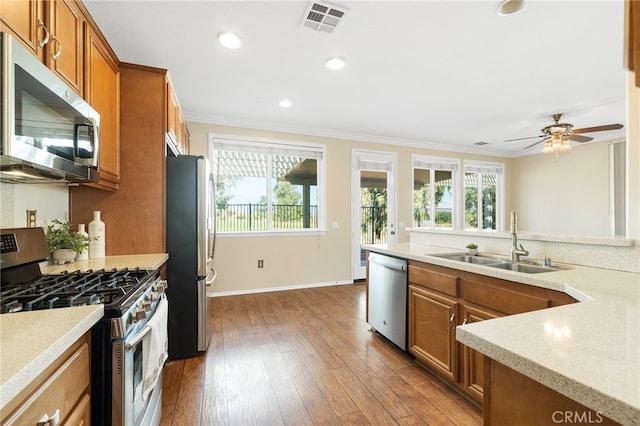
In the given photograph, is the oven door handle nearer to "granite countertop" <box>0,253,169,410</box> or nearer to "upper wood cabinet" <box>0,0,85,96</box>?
"granite countertop" <box>0,253,169,410</box>

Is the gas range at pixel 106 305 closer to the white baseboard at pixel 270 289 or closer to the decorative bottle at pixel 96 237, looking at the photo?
the decorative bottle at pixel 96 237

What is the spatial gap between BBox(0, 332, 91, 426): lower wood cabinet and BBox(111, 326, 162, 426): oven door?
8cm

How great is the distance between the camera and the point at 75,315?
0.95 m

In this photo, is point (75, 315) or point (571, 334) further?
point (75, 315)

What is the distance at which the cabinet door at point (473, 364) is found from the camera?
67.9 inches

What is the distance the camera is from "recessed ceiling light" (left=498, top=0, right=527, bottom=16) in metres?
1.84

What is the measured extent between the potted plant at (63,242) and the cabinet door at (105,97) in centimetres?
37

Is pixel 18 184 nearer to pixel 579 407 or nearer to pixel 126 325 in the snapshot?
pixel 126 325

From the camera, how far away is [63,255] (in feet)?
6.18

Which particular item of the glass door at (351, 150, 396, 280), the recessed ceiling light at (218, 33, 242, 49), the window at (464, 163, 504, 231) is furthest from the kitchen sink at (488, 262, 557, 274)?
the window at (464, 163, 504, 231)

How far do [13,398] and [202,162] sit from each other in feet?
6.86

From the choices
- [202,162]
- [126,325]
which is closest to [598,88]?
[202,162]

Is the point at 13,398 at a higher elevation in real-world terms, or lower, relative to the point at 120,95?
lower

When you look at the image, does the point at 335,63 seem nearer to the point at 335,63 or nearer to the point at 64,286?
the point at 335,63
